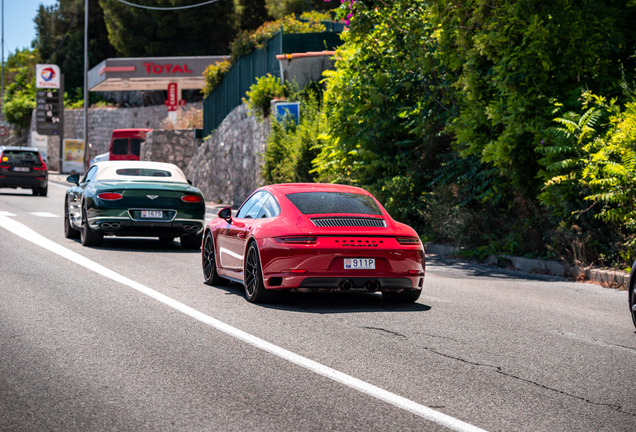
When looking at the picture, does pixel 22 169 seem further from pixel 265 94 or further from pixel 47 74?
pixel 47 74

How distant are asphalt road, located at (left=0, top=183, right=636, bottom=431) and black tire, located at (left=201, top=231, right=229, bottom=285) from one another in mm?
215

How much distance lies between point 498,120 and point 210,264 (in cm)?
581

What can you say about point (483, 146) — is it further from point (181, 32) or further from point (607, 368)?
point (181, 32)

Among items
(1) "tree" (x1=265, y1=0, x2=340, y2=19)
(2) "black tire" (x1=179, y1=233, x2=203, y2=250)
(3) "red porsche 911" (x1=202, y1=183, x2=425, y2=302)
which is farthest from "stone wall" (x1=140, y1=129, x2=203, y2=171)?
(3) "red porsche 911" (x1=202, y1=183, x2=425, y2=302)

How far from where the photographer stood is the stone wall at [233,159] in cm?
2884

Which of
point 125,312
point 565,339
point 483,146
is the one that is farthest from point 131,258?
point 565,339

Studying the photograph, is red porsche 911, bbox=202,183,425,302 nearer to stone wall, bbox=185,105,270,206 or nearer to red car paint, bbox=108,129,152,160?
stone wall, bbox=185,105,270,206

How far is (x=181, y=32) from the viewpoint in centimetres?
6506

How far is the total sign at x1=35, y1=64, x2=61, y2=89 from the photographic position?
2525 inches

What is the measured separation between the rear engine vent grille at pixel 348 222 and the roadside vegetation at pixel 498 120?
4.47 m

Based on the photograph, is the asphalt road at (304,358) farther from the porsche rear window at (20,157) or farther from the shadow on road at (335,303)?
the porsche rear window at (20,157)

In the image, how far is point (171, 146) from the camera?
40.7m

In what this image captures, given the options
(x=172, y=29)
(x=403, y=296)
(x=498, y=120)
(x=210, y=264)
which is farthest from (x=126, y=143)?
(x=403, y=296)

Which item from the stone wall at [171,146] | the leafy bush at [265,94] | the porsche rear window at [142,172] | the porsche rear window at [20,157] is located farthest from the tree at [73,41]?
the porsche rear window at [142,172]
